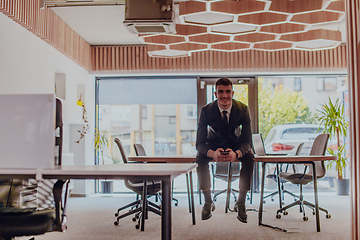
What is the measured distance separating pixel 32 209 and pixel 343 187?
6.41m

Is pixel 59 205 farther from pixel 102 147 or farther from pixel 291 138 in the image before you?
pixel 291 138

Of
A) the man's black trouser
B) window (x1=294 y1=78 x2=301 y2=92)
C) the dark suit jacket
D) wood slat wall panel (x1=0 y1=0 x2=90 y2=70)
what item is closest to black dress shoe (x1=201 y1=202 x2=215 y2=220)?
the man's black trouser

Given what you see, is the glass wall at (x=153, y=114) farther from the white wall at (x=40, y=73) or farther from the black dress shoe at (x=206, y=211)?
the black dress shoe at (x=206, y=211)

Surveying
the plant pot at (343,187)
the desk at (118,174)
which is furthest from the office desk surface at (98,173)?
the plant pot at (343,187)

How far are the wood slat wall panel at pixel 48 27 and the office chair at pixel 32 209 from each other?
103 inches

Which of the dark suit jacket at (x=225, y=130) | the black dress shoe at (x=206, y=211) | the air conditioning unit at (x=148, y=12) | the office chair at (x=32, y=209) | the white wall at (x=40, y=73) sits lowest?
the black dress shoe at (x=206, y=211)

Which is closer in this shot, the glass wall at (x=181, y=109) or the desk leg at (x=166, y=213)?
the desk leg at (x=166, y=213)

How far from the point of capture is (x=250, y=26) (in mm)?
4668

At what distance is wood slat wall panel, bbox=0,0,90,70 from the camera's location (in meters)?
4.21

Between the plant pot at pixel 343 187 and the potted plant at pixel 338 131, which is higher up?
the potted plant at pixel 338 131

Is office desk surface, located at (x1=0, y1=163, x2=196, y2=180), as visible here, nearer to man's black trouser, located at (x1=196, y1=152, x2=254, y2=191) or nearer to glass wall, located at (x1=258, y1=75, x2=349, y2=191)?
man's black trouser, located at (x1=196, y1=152, x2=254, y2=191)

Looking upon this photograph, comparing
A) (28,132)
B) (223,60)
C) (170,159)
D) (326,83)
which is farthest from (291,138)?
(28,132)

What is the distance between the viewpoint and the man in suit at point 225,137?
12.1 ft

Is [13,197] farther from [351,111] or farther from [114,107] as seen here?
[114,107]
